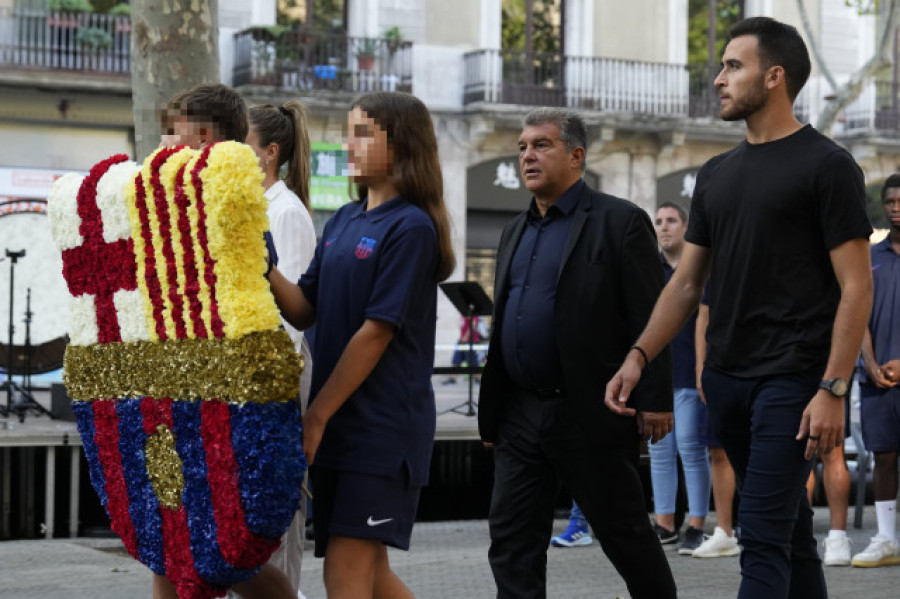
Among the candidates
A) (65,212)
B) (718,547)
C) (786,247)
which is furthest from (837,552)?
(65,212)

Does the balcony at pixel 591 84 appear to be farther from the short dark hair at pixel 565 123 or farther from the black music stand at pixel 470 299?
the short dark hair at pixel 565 123

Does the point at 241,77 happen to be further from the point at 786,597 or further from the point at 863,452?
the point at 786,597

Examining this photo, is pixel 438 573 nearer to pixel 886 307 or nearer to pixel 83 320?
pixel 886 307

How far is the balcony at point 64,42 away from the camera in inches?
1005

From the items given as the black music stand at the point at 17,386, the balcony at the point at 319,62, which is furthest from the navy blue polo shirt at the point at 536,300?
the balcony at the point at 319,62

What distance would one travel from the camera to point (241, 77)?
2706 cm

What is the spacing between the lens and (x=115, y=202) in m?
Answer: 4.02

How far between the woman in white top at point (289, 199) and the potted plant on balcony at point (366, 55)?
22.7 meters

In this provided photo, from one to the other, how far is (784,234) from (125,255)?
1912mm

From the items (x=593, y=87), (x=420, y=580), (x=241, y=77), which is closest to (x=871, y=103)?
(x=593, y=87)

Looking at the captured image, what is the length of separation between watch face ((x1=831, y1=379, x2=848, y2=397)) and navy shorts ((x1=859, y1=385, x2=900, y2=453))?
4.23 meters

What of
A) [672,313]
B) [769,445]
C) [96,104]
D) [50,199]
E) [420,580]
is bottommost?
[420,580]

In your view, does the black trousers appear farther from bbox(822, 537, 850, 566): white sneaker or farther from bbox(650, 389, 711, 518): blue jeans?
bbox(650, 389, 711, 518): blue jeans

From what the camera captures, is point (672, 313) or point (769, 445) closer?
point (769, 445)
